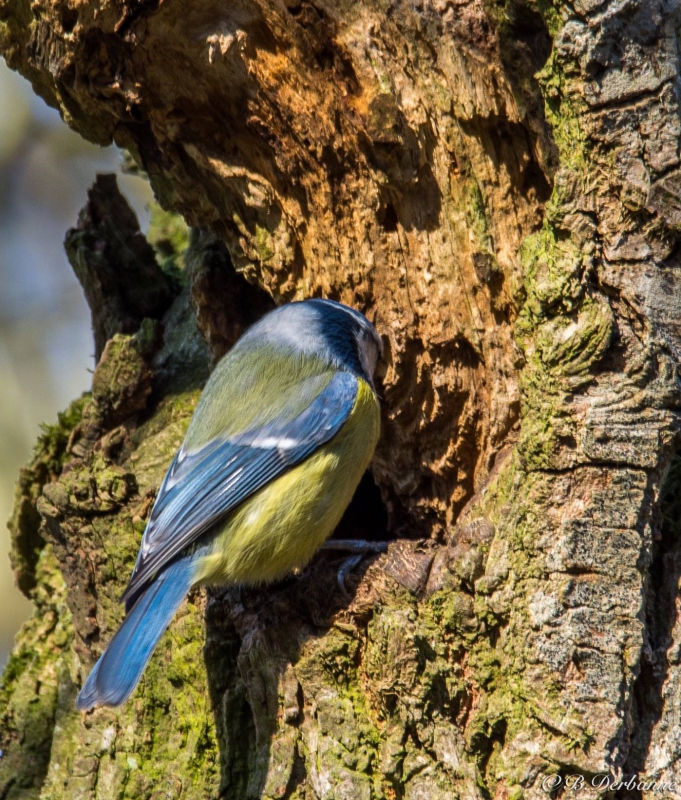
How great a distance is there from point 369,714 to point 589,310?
3.96 feet

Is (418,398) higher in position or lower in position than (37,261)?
lower

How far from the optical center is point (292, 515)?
253 centimetres

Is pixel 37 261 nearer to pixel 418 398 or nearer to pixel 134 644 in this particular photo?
pixel 418 398

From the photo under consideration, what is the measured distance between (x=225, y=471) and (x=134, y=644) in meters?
0.60

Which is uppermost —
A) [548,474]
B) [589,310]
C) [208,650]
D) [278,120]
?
[278,120]

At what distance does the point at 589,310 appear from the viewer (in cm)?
203

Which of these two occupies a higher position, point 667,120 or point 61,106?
point 61,106

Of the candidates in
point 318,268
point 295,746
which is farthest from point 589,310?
point 295,746

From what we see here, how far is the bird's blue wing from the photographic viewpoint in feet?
7.98

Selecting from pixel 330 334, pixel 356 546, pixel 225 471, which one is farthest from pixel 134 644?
pixel 330 334

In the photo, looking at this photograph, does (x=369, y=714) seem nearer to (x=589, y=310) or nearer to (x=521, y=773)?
(x=521, y=773)

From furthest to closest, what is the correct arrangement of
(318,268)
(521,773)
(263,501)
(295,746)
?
(318,268)
(263,501)
(295,746)
(521,773)

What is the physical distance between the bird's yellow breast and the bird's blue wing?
4cm

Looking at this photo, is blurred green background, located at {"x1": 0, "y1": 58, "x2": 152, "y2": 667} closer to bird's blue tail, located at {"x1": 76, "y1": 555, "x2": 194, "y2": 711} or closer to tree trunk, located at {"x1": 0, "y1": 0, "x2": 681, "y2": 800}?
tree trunk, located at {"x1": 0, "y1": 0, "x2": 681, "y2": 800}
